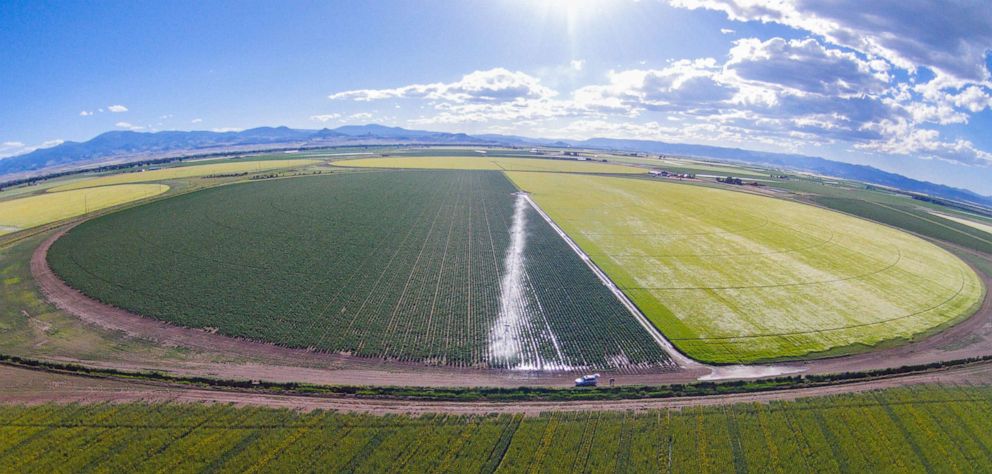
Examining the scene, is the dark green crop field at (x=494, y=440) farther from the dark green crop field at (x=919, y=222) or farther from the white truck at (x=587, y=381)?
the dark green crop field at (x=919, y=222)

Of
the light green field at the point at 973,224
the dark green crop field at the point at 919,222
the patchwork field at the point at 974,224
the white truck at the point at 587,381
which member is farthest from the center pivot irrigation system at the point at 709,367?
the light green field at the point at 973,224

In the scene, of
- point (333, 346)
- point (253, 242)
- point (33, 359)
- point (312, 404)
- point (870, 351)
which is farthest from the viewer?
point (253, 242)

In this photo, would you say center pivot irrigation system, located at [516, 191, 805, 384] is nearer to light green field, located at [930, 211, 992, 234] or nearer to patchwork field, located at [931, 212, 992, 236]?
patchwork field, located at [931, 212, 992, 236]

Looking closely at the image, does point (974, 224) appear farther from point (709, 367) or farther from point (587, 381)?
point (587, 381)

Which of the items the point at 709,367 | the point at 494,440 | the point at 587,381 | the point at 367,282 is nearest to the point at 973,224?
the point at 709,367

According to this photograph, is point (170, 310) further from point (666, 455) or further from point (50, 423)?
point (666, 455)

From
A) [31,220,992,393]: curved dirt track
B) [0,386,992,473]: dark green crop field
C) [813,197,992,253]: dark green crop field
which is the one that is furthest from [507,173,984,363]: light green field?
[813,197,992,253]: dark green crop field

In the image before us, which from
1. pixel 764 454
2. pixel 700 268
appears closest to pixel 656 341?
pixel 764 454
